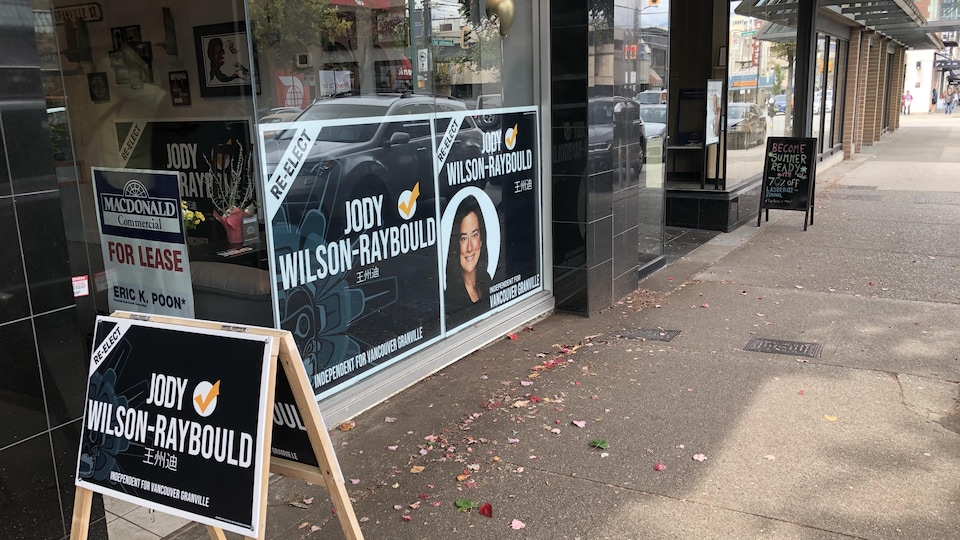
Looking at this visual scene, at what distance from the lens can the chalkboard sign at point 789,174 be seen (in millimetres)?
9656

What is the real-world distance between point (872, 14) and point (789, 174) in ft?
29.6

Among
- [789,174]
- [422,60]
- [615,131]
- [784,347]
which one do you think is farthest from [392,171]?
[789,174]

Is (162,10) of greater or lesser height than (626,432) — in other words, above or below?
above

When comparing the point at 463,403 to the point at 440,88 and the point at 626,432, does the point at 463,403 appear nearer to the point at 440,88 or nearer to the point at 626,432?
the point at 626,432

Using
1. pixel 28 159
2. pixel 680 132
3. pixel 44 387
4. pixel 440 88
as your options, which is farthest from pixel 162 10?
pixel 680 132

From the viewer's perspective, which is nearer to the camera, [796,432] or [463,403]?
[796,432]

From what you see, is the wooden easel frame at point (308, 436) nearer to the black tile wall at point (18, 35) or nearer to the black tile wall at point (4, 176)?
the black tile wall at point (4, 176)

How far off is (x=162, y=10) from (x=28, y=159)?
3.05 metres

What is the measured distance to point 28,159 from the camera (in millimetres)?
2605

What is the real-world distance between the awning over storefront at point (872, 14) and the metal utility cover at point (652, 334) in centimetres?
654

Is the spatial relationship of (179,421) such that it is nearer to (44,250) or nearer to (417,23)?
(44,250)

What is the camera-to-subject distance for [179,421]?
2307mm

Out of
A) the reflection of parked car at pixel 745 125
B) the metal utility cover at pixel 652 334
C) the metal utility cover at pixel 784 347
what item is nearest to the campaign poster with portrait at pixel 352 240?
the metal utility cover at pixel 652 334

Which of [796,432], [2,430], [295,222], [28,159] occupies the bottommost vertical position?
[796,432]
